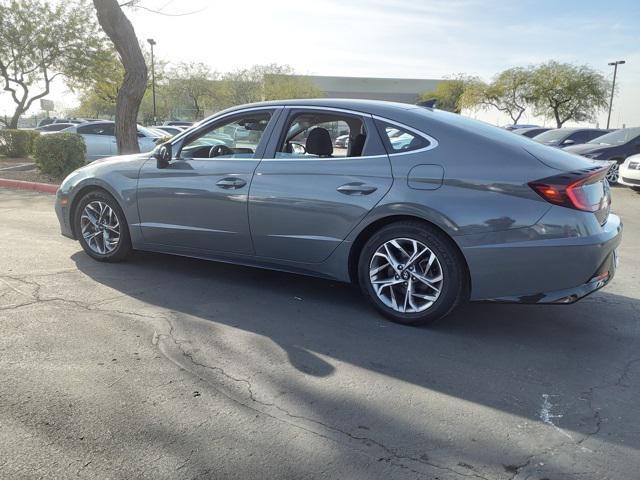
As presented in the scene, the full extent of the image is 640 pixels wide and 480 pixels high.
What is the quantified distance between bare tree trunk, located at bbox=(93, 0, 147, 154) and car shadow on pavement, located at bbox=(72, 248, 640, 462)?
7470 millimetres

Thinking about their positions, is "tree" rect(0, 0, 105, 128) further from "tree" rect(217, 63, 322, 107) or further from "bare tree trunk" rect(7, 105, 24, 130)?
"tree" rect(217, 63, 322, 107)

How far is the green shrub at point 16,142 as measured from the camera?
16875mm

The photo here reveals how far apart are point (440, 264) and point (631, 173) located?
10.5 metres

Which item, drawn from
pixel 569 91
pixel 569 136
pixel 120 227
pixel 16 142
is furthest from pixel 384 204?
pixel 569 91

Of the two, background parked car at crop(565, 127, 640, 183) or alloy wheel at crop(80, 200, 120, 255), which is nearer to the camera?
alloy wheel at crop(80, 200, 120, 255)

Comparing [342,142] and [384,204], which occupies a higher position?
[342,142]

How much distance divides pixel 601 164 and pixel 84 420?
3866mm

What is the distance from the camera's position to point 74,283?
195 inches

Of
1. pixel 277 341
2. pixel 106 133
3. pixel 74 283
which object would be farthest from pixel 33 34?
pixel 277 341

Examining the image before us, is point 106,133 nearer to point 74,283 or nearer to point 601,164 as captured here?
point 74,283

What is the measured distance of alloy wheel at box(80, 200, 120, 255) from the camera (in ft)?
18.1

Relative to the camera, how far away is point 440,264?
3.91 meters

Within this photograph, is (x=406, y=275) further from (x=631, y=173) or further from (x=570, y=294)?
(x=631, y=173)

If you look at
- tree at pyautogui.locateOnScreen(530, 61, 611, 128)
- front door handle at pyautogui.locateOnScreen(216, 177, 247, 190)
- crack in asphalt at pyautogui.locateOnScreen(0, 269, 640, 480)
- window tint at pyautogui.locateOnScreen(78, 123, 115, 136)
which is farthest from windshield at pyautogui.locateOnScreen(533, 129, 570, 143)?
tree at pyautogui.locateOnScreen(530, 61, 611, 128)
